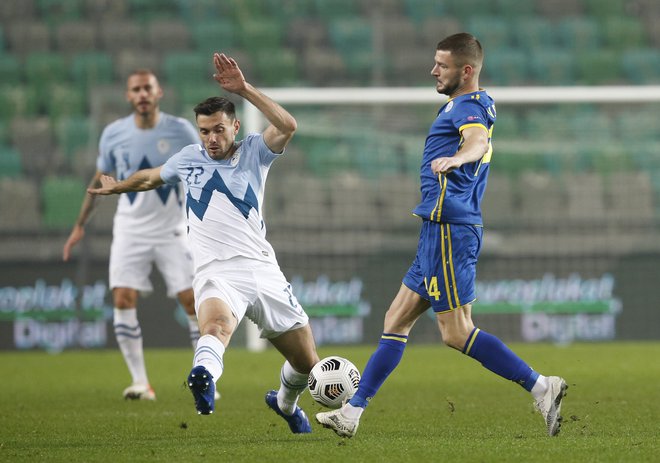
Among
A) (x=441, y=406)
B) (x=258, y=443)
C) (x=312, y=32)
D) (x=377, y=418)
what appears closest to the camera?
(x=258, y=443)

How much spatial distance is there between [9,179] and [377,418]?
8491mm

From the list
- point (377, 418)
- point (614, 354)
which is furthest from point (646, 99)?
point (377, 418)

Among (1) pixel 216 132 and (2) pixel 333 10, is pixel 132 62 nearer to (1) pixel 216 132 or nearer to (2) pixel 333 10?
(2) pixel 333 10

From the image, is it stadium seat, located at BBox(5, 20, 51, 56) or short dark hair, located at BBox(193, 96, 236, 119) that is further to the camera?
stadium seat, located at BBox(5, 20, 51, 56)

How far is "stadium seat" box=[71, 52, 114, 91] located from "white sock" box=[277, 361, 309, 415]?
12.1m

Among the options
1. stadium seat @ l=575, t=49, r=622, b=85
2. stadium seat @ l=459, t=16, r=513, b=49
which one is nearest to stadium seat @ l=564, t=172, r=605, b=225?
stadium seat @ l=575, t=49, r=622, b=85

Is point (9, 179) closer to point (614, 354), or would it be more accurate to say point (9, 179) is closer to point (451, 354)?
point (451, 354)

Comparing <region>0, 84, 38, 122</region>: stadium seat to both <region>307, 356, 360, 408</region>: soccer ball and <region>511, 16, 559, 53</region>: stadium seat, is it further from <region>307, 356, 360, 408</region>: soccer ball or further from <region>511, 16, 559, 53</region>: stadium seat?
<region>307, 356, 360, 408</region>: soccer ball

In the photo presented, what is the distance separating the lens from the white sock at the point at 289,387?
6.07 m

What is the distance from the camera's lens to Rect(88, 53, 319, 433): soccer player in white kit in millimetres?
5809

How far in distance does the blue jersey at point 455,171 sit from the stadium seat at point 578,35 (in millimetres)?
13475

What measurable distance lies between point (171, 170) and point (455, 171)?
1.51 m

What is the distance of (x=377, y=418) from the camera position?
273 inches

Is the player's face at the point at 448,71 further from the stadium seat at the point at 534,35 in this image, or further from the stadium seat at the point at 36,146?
the stadium seat at the point at 534,35
